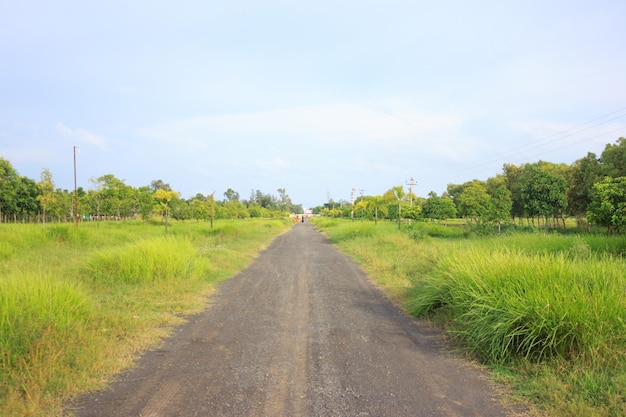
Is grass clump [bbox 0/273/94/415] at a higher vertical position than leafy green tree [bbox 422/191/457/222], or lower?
lower

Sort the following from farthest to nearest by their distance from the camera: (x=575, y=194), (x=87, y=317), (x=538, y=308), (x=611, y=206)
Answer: (x=575, y=194)
(x=611, y=206)
(x=87, y=317)
(x=538, y=308)

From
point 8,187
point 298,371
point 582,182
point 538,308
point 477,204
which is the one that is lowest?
point 298,371

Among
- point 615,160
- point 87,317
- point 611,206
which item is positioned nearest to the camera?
point 87,317

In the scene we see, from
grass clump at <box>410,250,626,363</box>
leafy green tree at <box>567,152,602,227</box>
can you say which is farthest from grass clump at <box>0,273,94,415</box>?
leafy green tree at <box>567,152,602,227</box>

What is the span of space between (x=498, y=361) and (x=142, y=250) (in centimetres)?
796

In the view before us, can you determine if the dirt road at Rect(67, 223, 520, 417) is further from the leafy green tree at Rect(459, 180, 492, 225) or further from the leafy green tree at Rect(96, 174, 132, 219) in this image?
the leafy green tree at Rect(96, 174, 132, 219)

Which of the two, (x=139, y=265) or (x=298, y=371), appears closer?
(x=298, y=371)

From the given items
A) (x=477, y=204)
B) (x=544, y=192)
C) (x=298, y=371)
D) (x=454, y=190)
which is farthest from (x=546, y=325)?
(x=454, y=190)

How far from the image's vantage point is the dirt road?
334cm

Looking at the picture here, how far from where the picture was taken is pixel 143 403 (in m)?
3.39

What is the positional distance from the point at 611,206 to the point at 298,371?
14.1 m

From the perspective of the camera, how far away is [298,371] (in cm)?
414

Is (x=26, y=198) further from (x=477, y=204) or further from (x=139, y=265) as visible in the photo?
(x=477, y=204)

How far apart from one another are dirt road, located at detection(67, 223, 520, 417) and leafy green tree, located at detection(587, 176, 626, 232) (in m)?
10.9
